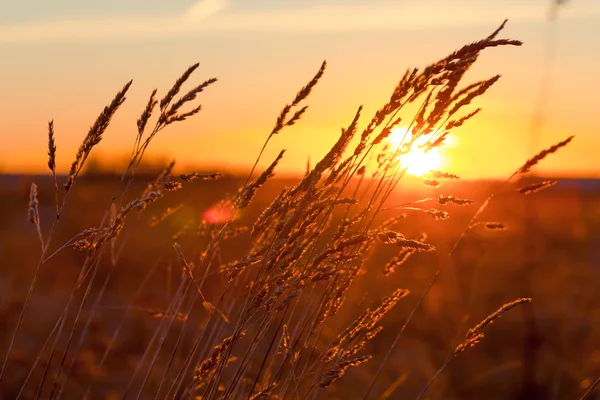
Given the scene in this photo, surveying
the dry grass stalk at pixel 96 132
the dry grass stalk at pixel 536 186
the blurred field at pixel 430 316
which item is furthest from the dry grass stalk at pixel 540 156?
the dry grass stalk at pixel 96 132

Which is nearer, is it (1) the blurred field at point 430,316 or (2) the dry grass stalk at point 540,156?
(2) the dry grass stalk at point 540,156

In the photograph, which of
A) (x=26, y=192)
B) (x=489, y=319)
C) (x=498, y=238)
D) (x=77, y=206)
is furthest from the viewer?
(x=26, y=192)

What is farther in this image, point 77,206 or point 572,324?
point 77,206

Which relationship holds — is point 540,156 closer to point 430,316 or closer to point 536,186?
point 536,186

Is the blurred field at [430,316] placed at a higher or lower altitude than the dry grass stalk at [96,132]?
lower

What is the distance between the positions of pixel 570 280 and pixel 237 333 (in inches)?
235

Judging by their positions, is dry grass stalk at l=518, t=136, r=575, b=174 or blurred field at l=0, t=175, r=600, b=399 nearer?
dry grass stalk at l=518, t=136, r=575, b=174

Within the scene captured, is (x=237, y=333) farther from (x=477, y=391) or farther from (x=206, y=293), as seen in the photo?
(x=206, y=293)

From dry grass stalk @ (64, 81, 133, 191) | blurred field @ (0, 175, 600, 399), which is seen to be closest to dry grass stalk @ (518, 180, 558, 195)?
blurred field @ (0, 175, 600, 399)

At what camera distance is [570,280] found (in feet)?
24.2

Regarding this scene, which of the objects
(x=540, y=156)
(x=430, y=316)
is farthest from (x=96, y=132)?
(x=430, y=316)

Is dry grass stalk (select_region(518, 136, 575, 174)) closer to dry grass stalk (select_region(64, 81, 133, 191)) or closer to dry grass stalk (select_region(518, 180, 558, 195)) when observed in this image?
dry grass stalk (select_region(518, 180, 558, 195))

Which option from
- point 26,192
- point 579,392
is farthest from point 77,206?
point 579,392

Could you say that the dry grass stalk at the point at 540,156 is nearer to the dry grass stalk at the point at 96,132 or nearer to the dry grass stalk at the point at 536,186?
the dry grass stalk at the point at 536,186
